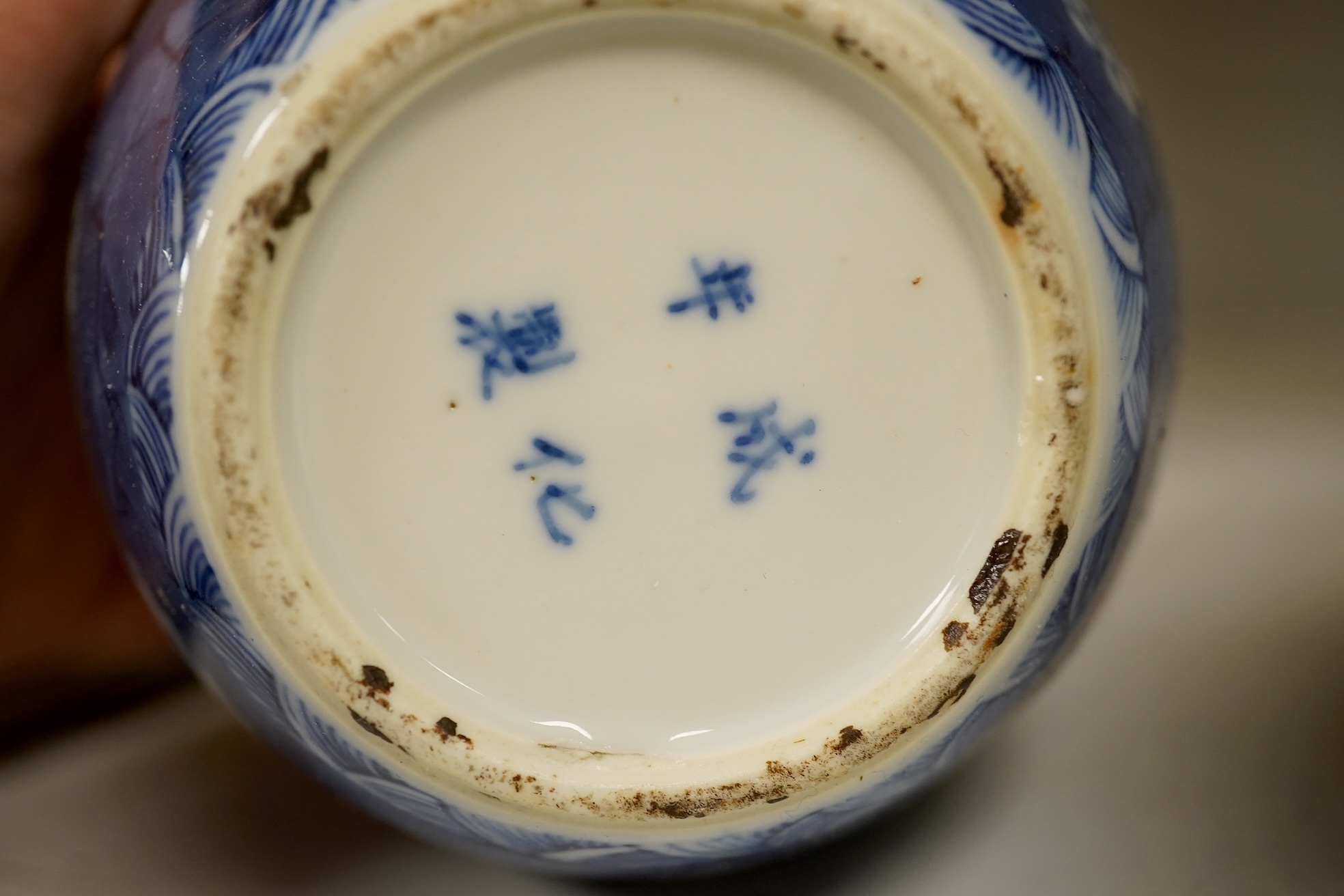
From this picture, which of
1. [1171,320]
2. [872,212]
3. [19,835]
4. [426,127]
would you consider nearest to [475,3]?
[426,127]

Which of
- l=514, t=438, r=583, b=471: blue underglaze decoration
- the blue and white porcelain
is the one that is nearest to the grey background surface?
the blue and white porcelain

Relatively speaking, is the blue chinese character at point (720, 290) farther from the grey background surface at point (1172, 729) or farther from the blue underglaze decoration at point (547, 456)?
the grey background surface at point (1172, 729)

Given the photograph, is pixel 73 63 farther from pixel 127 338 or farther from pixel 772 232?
pixel 772 232

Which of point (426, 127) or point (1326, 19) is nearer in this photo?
point (426, 127)

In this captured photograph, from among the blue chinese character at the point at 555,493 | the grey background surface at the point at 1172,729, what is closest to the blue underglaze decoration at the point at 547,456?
the blue chinese character at the point at 555,493

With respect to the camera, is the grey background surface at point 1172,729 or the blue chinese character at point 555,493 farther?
the grey background surface at point 1172,729

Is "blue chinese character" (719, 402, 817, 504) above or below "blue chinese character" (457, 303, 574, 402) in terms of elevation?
below

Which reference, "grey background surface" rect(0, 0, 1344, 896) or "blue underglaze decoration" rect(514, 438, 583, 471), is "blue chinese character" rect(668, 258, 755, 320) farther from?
"grey background surface" rect(0, 0, 1344, 896)
